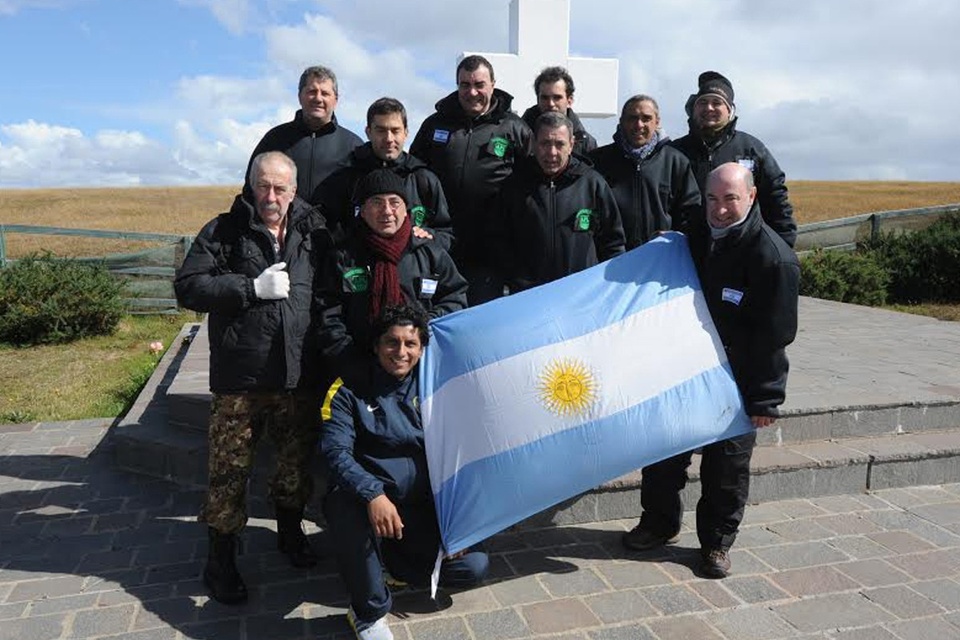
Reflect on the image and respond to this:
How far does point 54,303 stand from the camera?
38.3 feet

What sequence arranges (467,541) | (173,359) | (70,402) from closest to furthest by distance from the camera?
(467,541), (70,402), (173,359)

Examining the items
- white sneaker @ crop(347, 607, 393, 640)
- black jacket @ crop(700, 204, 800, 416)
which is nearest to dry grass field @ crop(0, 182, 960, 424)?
white sneaker @ crop(347, 607, 393, 640)

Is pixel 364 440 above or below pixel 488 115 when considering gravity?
below

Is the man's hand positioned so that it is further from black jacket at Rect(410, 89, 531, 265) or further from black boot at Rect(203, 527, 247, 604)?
black jacket at Rect(410, 89, 531, 265)

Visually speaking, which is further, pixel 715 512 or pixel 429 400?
pixel 715 512

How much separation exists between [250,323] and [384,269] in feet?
2.30

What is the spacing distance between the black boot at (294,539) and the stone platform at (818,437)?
134 centimetres

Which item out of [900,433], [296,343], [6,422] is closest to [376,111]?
[296,343]

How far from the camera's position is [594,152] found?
5000 mm

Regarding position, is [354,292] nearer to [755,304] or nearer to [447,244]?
[447,244]

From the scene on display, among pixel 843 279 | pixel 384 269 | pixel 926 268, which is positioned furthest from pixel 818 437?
pixel 926 268

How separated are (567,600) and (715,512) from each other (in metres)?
0.95

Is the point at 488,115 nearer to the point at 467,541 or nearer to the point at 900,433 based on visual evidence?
the point at 467,541

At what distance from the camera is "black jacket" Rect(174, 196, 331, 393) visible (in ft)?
12.2
